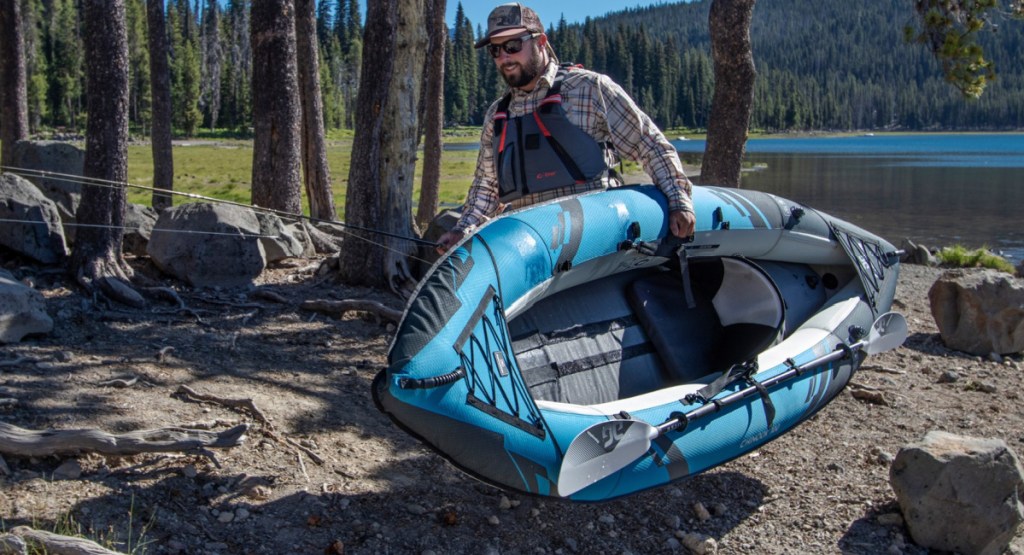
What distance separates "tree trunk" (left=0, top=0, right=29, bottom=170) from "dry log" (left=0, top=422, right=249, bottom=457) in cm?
701

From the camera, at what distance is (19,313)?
5.17m

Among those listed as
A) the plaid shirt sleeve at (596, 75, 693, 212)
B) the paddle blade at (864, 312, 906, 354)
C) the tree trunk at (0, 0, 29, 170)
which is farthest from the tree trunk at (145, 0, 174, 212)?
the paddle blade at (864, 312, 906, 354)

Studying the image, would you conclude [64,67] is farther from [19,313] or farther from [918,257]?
[19,313]

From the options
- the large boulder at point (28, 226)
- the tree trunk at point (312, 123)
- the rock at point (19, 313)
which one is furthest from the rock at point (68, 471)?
the tree trunk at point (312, 123)

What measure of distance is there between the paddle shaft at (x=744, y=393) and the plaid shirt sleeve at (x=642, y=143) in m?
0.94

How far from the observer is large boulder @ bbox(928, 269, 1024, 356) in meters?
7.16

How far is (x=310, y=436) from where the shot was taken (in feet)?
14.8

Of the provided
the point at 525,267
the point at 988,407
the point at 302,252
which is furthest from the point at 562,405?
the point at 302,252

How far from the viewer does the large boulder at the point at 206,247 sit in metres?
7.02

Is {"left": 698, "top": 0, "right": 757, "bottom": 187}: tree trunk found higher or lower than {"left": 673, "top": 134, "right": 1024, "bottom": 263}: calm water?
higher

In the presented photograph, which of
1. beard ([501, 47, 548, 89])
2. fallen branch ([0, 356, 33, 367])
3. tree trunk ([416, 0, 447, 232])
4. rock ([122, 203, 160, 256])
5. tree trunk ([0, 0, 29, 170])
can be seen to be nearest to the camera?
beard ([501, 47, 548, 89])

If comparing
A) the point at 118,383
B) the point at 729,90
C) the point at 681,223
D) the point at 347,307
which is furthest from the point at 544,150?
the point at 729,90

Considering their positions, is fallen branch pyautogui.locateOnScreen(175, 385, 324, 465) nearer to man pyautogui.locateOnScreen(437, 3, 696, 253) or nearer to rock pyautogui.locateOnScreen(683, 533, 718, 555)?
man pyautogui.locateOnScreen(437, 3, 696, 253)

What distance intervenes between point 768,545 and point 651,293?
1441 mm
